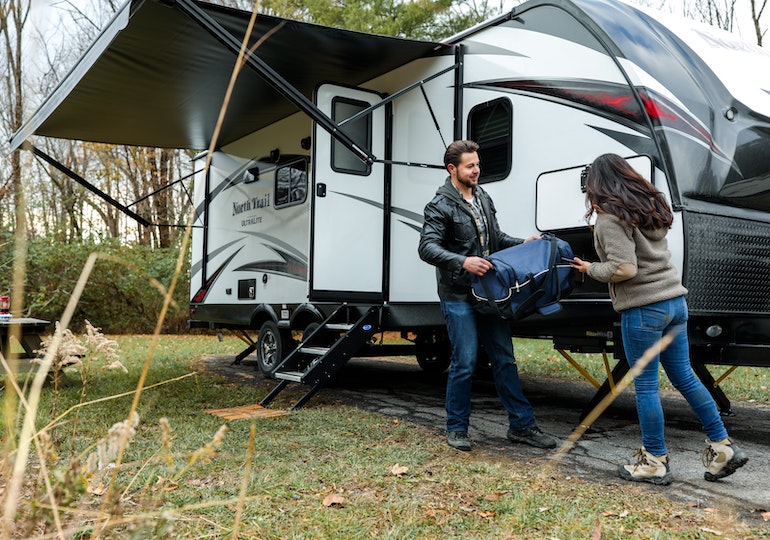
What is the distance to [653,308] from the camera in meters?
3.42

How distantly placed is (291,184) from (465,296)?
12.1 feet

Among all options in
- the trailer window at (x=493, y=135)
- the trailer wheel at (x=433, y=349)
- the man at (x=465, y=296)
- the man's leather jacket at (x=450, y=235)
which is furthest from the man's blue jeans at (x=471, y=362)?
the trailer wheel at (x=433, y=349)

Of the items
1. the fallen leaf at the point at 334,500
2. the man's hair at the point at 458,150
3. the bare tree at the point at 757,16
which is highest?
the bare tree at the point at 757,16

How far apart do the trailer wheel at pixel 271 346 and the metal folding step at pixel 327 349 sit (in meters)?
1.16

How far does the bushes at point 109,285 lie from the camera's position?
14.0 metres

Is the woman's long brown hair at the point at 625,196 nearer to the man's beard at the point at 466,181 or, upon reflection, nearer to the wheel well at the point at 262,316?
the man's beard at the point at 466,181

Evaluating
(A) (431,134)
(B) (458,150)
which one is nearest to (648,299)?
(B) (458,150)

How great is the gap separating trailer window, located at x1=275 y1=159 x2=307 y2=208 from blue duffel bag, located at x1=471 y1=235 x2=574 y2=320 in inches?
137

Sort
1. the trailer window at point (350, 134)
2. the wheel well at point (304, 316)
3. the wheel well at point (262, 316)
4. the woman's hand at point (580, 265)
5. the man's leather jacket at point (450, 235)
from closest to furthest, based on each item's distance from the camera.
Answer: the woman's hand at point (580, 265)
the man's leather jacket at point (450, 235)
the trailer window at point (350, 134)
the wheel well at point (304, 316)
the wheel well at point (262, 316)

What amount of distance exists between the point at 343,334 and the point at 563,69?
2.62 m

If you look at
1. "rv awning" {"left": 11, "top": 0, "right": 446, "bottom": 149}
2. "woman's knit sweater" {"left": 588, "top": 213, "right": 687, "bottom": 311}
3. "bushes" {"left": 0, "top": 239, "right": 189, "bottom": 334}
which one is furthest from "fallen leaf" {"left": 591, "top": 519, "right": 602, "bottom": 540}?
"bushes" {"left": 0, "top": 239, "right": 189, "bottom": 334}

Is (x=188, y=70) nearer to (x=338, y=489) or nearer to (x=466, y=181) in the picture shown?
(x=466, y=181)

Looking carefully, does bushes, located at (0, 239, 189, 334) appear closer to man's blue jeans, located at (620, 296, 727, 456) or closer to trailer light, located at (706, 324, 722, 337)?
trailer light, located at (706, 324, 722, 337)

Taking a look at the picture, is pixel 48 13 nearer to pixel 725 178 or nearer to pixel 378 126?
pixel 725 178
